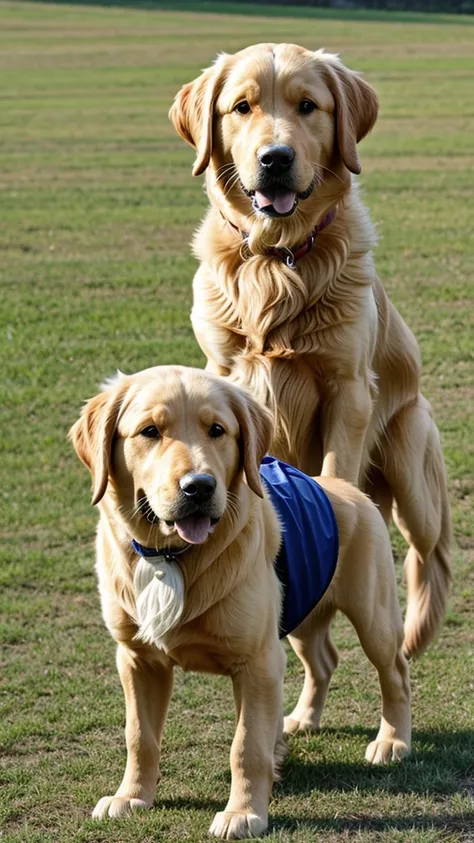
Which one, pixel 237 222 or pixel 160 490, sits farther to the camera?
pixel 237 222

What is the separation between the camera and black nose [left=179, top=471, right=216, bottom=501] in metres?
3.82

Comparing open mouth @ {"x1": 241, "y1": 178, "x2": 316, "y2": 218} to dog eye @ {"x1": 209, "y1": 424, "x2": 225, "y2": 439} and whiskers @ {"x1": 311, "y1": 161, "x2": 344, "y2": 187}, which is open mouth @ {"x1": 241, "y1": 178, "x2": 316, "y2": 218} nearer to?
whiskers @ {"x1": 311, "y1": 161, "x2": 344, "y2": 187}

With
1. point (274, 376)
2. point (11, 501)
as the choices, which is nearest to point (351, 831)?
point (274, 376)

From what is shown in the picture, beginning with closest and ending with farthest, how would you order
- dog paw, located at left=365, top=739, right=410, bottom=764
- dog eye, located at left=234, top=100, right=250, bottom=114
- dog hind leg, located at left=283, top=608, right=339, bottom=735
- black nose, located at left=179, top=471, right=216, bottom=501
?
black nose, located at left=179, top=471, right=216, bottom=501
dog paw, located at left=365, top=739, right=410, bottom=764
dog eye, located at left=234, top=100, right=250, bottom=114
dog hind leg, located at left=283, top=608, right=339, bottom=735

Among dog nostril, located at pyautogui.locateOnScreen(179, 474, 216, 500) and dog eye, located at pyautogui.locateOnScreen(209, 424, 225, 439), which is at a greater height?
dog eye, located at pyautogui.locateOnScreen(209, 424, 225, 439)

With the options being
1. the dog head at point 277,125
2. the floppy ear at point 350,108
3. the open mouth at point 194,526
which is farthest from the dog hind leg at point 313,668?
the floppy ear at point 350,108

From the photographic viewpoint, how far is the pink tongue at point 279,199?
16.5 feet

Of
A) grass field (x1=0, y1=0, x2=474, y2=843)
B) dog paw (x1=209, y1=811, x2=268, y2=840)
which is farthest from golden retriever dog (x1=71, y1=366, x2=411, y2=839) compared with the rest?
grass field (x1=0, y1=0, x2=474, y2=843)

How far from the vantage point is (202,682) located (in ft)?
18.4

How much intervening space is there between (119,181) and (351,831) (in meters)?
14.4

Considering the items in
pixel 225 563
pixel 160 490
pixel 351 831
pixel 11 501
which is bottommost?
pixel 11 501

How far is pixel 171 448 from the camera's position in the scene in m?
3.92

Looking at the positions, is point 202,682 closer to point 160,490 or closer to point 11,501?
point 160,490

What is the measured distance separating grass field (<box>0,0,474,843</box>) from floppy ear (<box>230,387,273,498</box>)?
111 centimetres
